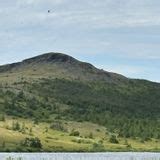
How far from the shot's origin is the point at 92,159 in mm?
160250

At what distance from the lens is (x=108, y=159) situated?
16362 cm

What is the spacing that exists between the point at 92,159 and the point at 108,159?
17.2 feet
